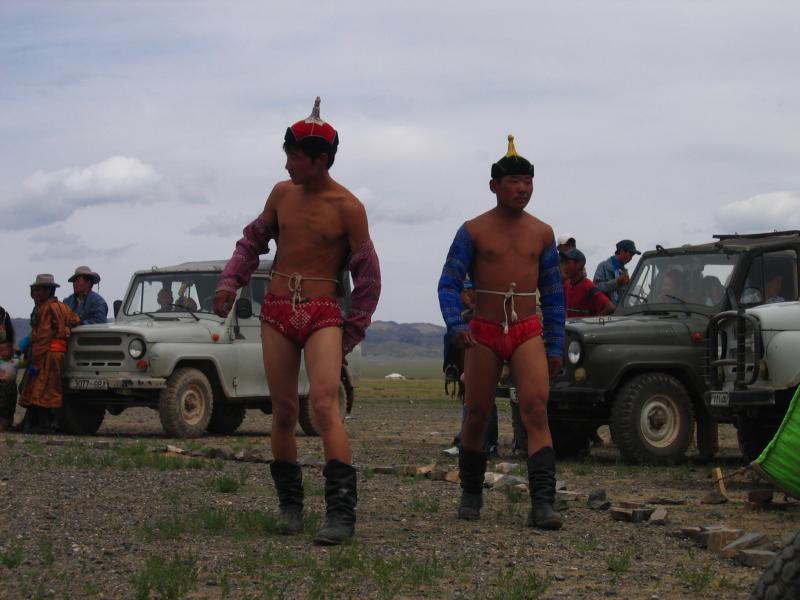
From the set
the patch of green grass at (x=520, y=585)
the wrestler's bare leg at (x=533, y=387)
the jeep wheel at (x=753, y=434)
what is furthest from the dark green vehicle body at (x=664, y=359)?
the patch of green grass at (x=520, y=585)

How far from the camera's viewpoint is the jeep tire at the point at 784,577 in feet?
13.3

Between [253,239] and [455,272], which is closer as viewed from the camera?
[253,239]

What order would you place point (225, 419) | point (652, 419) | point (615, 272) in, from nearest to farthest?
point (652, 419), point (615, 272), point (225, 419)

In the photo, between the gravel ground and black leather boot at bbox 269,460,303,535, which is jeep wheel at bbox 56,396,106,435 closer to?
the gravel ground

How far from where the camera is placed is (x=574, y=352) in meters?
12.8

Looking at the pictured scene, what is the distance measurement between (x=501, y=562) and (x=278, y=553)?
3.31ft

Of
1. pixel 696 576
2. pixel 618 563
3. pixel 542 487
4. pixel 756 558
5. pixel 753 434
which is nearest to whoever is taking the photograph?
pixel 696 576

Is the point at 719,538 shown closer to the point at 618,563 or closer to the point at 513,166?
the point at 618,563

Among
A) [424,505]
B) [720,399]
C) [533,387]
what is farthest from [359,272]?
[720,399]

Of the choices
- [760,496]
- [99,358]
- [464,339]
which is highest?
[99,358]

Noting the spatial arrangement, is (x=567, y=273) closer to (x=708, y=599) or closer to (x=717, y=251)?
(x=717, y=251)

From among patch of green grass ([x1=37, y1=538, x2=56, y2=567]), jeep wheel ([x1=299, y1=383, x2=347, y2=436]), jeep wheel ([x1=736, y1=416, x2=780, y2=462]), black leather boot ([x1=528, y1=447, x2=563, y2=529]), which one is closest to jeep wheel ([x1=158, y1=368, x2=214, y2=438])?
jeep wheel ([x1=299, y1=383, x2=347, y2=436])

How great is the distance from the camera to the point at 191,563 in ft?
19.8

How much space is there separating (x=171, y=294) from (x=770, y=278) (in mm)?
7381
